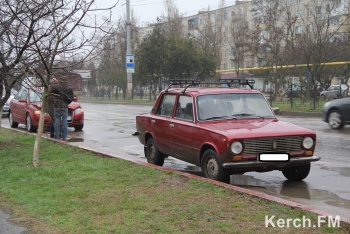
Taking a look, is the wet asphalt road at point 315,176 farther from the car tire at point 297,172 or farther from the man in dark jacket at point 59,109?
the man in dark jacket at point 59,109

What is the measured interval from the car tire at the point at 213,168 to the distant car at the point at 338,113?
9664mm

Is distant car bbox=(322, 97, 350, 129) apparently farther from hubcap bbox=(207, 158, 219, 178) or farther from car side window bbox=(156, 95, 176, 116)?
hubcap bbox=(207, 158, 219, 178)

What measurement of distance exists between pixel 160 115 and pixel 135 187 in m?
2.59

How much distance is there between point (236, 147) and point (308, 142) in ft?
4.07

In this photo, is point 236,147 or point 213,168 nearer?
point 236,147

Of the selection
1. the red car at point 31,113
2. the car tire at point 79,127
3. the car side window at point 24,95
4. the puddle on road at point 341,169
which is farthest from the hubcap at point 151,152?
the car side window at point 24,95

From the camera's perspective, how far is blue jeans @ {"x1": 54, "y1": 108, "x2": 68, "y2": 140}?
1325cm

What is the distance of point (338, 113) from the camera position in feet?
Answer: 52.7

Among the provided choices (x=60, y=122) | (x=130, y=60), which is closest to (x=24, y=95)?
(x=60, y=122)

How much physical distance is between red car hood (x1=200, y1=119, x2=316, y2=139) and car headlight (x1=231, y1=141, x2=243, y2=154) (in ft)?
0.32

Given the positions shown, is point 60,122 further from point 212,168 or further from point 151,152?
point 212,168

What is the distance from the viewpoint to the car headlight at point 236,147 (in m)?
6.96

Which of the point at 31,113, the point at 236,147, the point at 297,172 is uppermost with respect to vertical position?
the point at 236,147

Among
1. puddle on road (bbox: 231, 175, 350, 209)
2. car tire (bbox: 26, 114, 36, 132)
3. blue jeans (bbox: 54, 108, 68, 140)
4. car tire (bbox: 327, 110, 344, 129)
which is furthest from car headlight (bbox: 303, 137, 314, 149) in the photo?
car tire (bbox: 26, 114, 36, 132)
